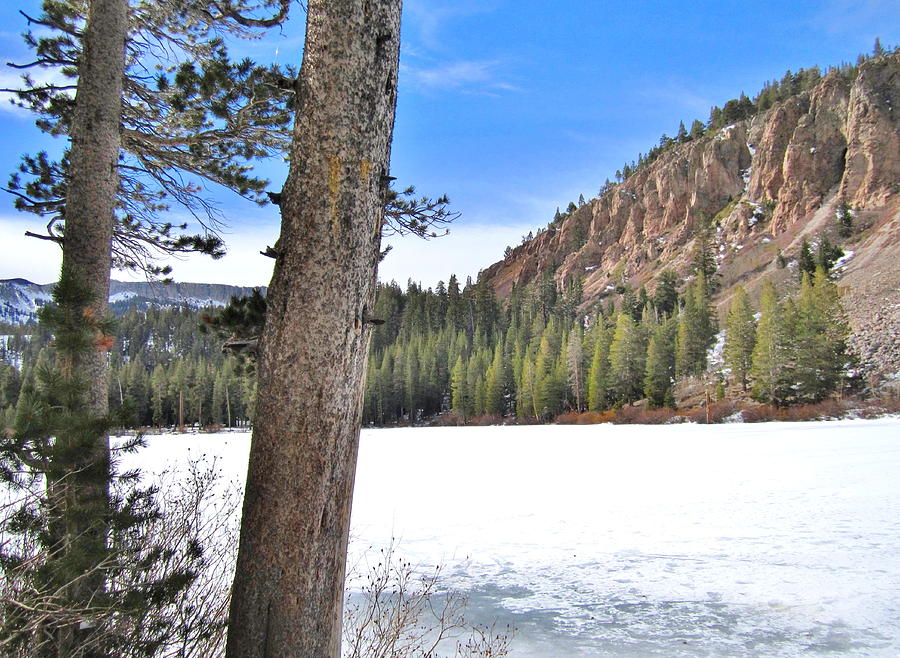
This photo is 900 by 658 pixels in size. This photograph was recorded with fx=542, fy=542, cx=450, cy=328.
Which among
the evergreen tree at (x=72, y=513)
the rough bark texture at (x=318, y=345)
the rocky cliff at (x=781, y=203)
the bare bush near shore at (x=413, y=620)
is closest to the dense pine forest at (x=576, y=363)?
the rocky cliff at (x=781, y=203)

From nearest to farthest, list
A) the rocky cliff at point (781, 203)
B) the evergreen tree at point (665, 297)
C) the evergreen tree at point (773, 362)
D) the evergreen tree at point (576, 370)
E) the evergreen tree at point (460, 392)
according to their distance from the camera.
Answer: the evergreen tree at point (773, 362) < the evergreen tree at point (576, 370) < the evergreen tree at point (460, 392) < the rocky cliff at point (781, 203) < the evergreen tree at point (665, 297)

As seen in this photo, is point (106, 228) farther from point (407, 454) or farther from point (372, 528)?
point (407, 454)

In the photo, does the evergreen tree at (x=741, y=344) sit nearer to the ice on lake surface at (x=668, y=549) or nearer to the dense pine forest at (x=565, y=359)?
the dense pine forest at (x=565, y=359)

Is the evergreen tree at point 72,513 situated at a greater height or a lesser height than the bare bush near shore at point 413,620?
greater

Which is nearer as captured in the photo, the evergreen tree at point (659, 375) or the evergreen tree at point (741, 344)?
the evergreen tree at point (741, 344)

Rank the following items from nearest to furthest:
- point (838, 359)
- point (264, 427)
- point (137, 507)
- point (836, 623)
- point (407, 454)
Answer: point (264, 427) → point (137, 507) → point (836, 623) → point (407, 454) → point (838, 359)

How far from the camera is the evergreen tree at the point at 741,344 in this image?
45406 mm

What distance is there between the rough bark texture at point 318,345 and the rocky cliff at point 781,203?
5034 cm

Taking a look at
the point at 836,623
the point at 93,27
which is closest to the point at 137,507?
the point at 93,27

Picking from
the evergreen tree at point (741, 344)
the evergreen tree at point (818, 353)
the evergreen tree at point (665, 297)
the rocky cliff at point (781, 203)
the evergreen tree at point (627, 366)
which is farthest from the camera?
the evergreen tree at point (665, 297)

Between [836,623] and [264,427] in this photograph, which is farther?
[836,623]

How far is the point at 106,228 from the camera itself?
3852mm

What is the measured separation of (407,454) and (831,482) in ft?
47.4

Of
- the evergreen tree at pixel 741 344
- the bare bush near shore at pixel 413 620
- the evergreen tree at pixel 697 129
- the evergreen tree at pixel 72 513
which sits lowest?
the bare bush near shore at pixel 413 620
